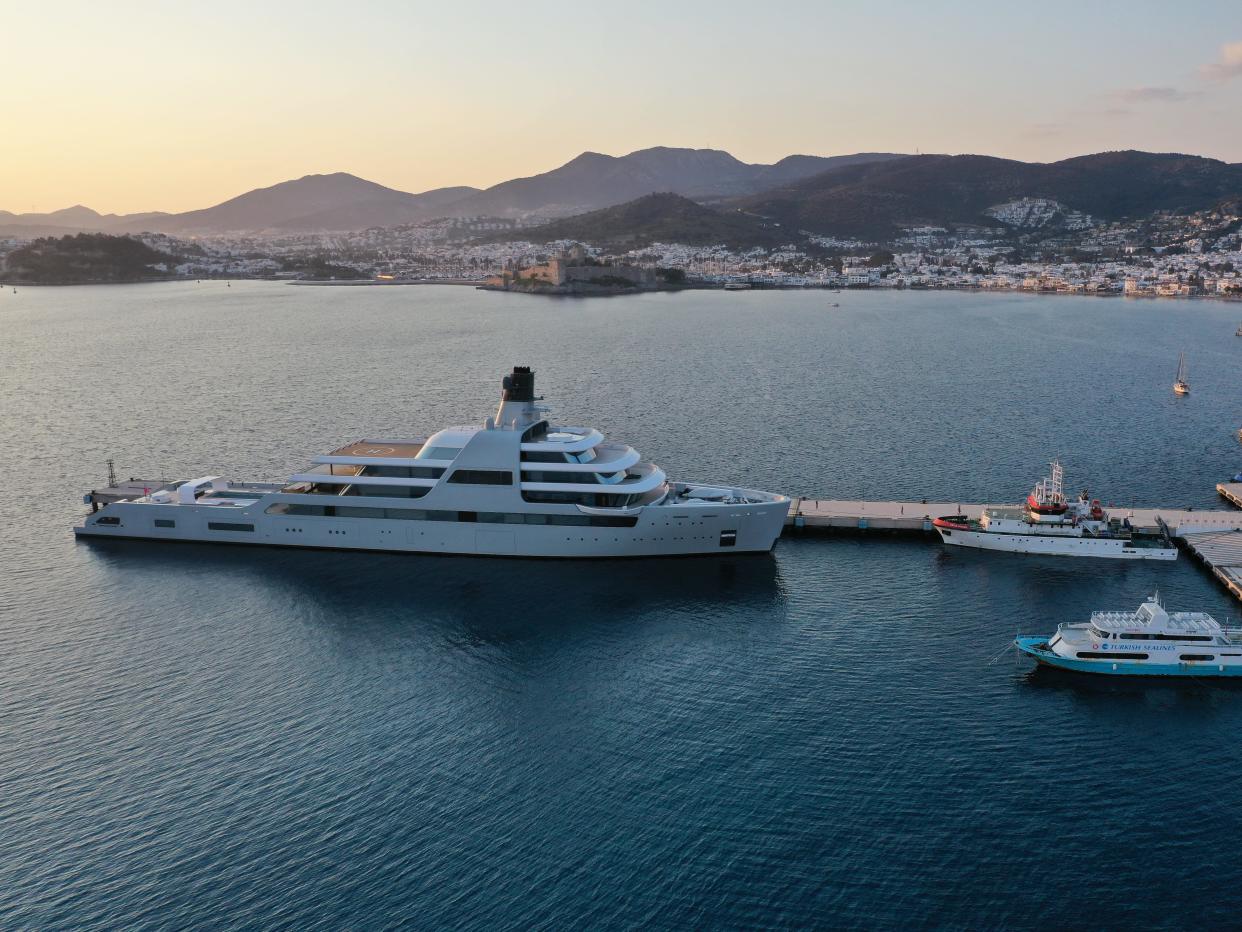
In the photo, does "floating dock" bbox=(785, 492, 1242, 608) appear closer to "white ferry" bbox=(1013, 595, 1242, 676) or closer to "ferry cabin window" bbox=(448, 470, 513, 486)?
"white ferry" bbox=(1013, 595, 1242, 676)

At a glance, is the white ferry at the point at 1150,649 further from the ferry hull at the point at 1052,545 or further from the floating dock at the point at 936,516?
the floating dock at the point at 936,516

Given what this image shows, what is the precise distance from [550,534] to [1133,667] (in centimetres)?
2022

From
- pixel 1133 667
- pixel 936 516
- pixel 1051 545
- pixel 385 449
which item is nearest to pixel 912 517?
pixel 936 516

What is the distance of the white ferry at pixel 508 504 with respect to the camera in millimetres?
35156

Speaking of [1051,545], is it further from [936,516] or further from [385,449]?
[385,449]

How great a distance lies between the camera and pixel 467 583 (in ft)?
111

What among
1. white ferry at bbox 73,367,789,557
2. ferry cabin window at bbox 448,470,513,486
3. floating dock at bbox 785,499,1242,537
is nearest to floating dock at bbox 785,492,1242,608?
floating dock at bbox 785,499,1242,537

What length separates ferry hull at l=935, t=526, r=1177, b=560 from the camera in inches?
1406

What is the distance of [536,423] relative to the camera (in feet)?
120

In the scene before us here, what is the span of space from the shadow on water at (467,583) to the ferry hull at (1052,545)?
8.23 meters

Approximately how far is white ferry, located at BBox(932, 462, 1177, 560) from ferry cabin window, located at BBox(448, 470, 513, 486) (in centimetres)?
1803

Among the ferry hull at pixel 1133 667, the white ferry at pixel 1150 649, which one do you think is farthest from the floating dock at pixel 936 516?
the ferry hull at pixel 1133 667

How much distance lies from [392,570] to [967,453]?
34.6m

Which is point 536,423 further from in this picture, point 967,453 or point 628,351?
point 628,351
